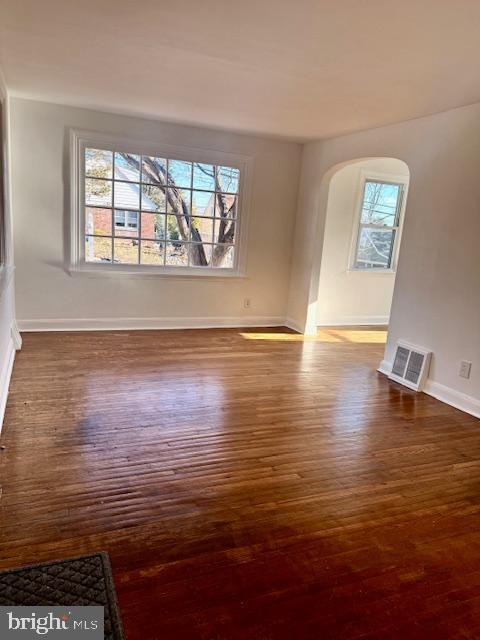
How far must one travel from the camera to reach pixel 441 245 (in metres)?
3.70

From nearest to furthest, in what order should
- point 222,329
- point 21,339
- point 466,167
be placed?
point 466,167 → point 21,339 → point 222,329

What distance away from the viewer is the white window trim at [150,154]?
471 centimetres

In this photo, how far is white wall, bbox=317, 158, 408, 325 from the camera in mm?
5984

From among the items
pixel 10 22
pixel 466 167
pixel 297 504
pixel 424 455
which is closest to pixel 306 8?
pixel 10 22

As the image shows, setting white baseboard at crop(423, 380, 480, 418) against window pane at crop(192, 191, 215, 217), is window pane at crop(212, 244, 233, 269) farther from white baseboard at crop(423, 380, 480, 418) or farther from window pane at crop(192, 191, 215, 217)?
white baseboard at crop(423, 380, 480, 418)

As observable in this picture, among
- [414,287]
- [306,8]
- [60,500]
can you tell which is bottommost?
[60,500]

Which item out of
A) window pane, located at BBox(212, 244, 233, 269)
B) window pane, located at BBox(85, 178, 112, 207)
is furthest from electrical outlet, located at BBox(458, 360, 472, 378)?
window pane, located at BBox(85, 178, 112, 207)

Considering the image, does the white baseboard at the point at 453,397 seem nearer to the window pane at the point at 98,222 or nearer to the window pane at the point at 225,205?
the window pane at the point at 225,205

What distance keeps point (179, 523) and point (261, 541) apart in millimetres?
375

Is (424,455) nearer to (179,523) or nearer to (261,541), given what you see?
(261,541)

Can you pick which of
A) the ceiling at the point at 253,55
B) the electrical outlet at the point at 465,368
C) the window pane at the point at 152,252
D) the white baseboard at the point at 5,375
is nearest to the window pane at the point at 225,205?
the window pane at the point at 152,252

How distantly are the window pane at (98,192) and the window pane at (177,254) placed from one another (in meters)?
0.87

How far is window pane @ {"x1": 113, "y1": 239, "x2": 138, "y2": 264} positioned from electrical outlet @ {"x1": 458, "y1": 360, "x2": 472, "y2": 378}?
3.65m

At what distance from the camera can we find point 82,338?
4.76m
